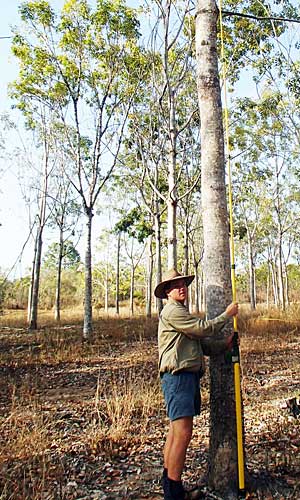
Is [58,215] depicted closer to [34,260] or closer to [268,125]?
[34,260]

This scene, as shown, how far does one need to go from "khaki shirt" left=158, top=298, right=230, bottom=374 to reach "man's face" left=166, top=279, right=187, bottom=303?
13cm

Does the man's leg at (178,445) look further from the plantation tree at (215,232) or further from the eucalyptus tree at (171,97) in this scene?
the eucalyptus tree at (171,97)

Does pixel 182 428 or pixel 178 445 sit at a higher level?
pixel 182 428

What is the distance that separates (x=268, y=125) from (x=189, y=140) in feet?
11.0

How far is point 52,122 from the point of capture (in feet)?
50.6

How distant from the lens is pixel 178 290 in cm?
352

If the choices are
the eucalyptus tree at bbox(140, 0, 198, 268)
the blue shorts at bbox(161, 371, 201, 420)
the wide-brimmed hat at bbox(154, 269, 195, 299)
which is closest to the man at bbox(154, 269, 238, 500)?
the blue shorts at bbox(161, 371, 201, 420)

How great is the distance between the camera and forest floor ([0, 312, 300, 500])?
3.48m

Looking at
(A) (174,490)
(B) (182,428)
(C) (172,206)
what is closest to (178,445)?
(B) (182,428)

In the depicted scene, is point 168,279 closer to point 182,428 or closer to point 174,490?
point 182,428

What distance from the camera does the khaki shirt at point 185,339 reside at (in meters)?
3.12

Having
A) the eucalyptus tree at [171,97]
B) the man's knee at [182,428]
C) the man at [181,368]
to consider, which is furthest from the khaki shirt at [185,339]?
the eucalyptus tree at [171,97]

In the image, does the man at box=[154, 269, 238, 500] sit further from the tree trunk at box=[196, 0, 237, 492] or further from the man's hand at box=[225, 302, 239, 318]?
the tree trunk at box=[196, 0, 237, 492]

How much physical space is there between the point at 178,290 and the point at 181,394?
0.83 m
